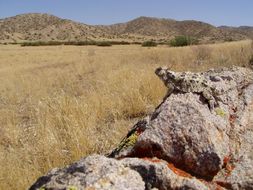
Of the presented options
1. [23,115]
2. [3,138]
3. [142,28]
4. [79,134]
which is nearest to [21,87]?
[23,115]

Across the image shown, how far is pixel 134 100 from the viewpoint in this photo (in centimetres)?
708

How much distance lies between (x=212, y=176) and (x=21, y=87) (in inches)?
512

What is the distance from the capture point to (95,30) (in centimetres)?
11469

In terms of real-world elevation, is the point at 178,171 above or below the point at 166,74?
below

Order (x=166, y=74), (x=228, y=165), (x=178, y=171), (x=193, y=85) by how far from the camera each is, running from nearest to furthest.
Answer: (x=178, y=171), (x=228, y=165), (x=193, y=85), (x=166, y=74)

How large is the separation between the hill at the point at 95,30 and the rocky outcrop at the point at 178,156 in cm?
7533

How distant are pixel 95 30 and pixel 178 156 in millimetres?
113222

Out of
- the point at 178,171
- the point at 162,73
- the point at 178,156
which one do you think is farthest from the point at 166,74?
the point at 178,171

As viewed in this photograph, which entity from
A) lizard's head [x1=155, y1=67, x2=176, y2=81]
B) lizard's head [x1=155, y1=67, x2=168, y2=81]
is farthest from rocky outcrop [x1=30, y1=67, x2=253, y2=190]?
lizard's head [x1=155, y1=67, x2=168, y2=81]

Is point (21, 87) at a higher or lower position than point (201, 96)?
lower

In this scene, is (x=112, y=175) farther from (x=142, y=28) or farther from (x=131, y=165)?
(x=142, y=28)

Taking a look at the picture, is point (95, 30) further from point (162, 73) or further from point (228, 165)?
point (228, 165)

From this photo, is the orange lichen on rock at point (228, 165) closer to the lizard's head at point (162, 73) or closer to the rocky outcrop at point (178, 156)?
the rocky outcrop at point (178, 156)

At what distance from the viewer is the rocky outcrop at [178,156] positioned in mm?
2654
